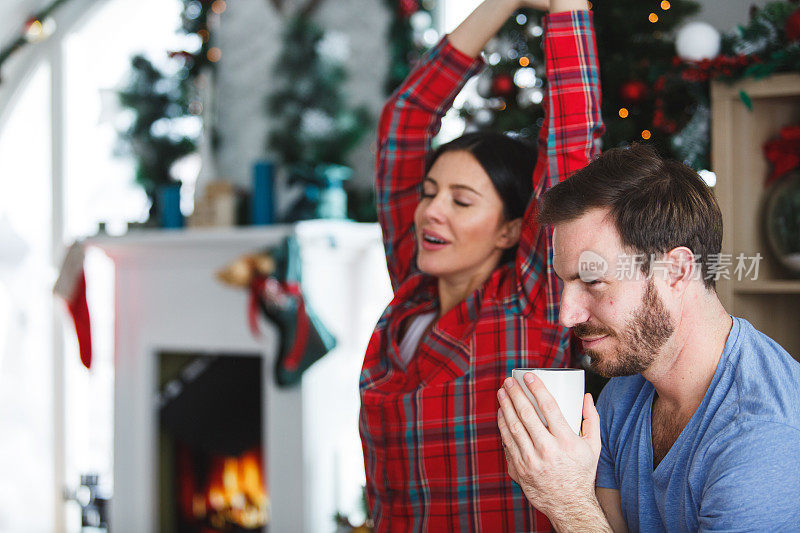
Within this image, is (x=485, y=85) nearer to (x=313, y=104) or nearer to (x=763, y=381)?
(x=313, y=104)

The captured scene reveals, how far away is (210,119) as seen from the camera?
292 cm

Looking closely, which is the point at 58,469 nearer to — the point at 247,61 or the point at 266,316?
the point at 266,316

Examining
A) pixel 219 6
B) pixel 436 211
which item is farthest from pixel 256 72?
pixel 436 211

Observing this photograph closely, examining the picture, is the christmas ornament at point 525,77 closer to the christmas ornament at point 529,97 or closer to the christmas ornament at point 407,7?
the christmas ornament at point 529,97

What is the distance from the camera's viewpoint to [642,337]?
3.05 ft

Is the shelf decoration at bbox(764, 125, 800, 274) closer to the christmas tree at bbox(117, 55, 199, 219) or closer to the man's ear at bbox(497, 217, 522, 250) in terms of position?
the man's ear at bbox(497, 217, 522, 250)

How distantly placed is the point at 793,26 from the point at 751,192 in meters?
0.35

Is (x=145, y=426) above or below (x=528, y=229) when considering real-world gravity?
below

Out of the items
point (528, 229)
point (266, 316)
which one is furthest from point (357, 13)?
point (528, 229)

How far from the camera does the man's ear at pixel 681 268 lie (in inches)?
35.9

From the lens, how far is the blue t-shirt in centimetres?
80

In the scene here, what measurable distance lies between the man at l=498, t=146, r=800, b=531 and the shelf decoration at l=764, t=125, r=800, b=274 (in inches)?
23.8

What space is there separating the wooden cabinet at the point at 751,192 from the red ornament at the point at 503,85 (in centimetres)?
47

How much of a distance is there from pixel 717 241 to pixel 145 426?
8.40 feet
